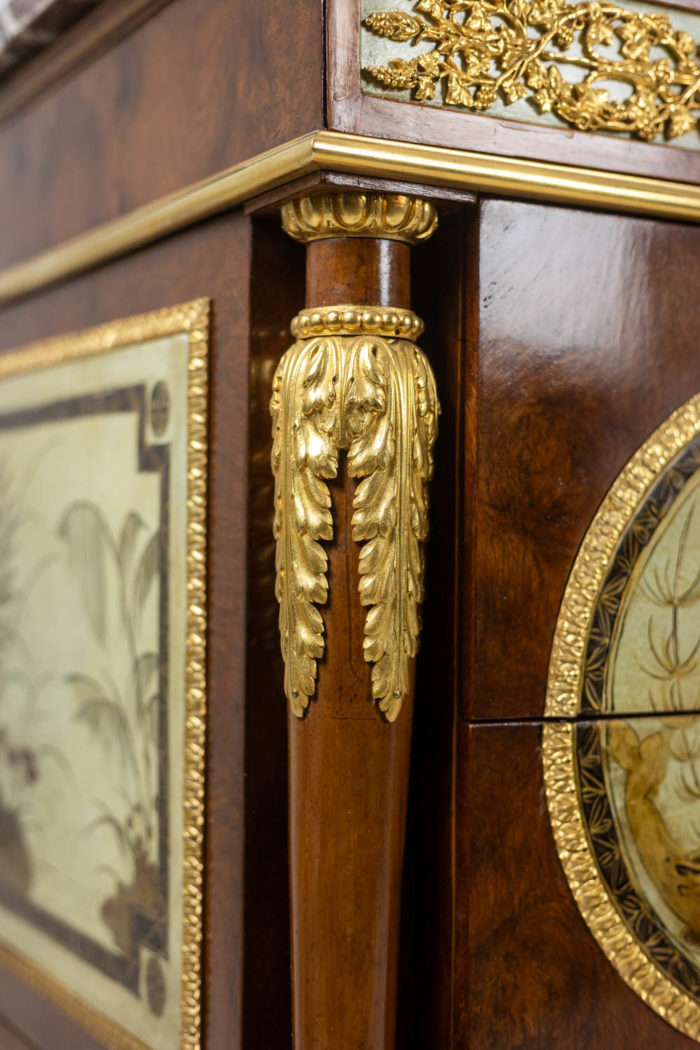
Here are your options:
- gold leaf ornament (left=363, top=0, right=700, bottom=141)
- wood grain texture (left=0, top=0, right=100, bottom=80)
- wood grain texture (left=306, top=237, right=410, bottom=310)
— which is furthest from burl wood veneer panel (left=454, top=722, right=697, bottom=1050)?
→ wood grain texture (left=0, top=0, right=100, bottom=80)

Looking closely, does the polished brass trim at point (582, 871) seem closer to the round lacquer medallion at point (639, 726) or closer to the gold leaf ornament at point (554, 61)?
the round lacquer medallion at point (639, 726)

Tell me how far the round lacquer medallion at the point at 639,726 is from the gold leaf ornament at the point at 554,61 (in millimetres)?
180

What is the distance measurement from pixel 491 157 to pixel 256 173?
13 centimetres

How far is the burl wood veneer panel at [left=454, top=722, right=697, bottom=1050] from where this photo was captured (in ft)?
2.29

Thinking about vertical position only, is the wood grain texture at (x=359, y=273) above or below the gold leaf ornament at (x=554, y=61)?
below

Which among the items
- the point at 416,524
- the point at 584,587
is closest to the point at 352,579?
the point at 416,524

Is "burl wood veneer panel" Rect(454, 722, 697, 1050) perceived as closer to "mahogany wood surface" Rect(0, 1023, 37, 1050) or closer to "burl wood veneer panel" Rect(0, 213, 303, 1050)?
"burl wood veneer panel" Rect(0, 213, 303, 1050)

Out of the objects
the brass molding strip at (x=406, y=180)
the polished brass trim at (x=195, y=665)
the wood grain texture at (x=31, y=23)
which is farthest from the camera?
the wood grain texture at (x=31, y=23)

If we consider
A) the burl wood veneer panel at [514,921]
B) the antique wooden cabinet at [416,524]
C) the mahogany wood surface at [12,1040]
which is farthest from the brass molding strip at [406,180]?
the mahogany wood surface at [12,1040]

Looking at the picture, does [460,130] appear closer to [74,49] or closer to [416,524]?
[416,524]

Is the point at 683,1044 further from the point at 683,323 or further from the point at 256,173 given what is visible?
the point at 256,173

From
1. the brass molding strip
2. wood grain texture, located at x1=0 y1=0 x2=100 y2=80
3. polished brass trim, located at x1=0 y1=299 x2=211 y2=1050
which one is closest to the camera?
the brass molding strip

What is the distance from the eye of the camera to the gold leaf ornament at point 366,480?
0.65m

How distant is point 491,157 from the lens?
683 mm
